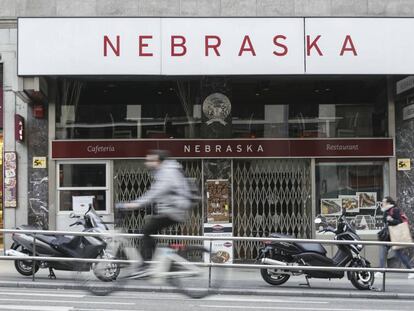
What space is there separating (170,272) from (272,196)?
27.6ft

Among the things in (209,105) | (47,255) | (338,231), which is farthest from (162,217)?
(209,105)

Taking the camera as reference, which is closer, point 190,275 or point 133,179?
point 190,275

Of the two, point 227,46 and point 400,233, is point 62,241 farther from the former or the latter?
point 400,233

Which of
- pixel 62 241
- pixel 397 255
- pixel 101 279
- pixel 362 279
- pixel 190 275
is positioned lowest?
pixel 362 279

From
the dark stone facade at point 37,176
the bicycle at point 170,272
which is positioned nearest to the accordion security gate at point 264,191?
the dark stone facade at point 37,176

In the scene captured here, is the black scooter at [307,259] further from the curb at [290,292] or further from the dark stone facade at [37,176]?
the dark stone facade at [37,176]

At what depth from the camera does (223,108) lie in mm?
16344

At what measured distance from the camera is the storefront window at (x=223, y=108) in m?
16.3

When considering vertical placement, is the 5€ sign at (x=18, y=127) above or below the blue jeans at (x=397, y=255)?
above

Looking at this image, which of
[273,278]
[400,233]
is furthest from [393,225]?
[273,278]

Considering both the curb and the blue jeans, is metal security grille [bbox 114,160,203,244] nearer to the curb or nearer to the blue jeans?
the curb

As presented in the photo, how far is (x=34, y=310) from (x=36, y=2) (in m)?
10.1

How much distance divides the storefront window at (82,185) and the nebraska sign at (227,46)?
2872 millimetres

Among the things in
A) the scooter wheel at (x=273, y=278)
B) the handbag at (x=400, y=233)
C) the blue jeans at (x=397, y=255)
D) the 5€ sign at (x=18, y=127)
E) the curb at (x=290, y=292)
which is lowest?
the curb at (x=290, y=292)
